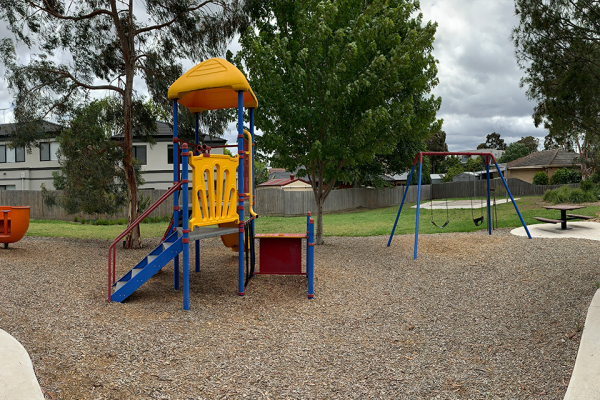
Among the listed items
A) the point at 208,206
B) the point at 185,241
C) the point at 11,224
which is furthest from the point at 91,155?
the point at 185,241

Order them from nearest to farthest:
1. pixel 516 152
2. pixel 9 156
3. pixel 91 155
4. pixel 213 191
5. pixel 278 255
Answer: pixel 213 191 < pixel 278 255 < pixel 91 155 < pixel 9 156 < pixel 516 152

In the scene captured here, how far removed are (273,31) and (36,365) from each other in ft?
35.7

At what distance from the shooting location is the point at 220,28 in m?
12.0

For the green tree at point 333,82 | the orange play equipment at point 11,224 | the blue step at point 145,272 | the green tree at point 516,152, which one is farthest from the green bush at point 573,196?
the green tree at point 516,152

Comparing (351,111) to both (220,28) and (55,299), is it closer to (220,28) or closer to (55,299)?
(220,28)

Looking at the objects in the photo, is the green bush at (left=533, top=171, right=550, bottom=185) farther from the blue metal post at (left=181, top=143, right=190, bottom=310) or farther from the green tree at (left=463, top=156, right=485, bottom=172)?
the blue metal post at (left=181, top=143, right=190, bottom=310)

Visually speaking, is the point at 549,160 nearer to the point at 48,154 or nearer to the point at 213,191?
the point at 48,154

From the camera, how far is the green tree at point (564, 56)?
38.8 ft

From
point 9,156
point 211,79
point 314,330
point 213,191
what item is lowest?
point 314,330

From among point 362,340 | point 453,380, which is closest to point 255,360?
point 362,340

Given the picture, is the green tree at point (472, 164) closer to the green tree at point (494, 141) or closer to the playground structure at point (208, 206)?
the playground structure at point (208, 206)

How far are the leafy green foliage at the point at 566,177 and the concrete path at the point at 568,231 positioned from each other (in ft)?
75.8

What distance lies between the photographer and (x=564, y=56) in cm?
1283

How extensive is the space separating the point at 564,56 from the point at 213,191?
11834 mm
